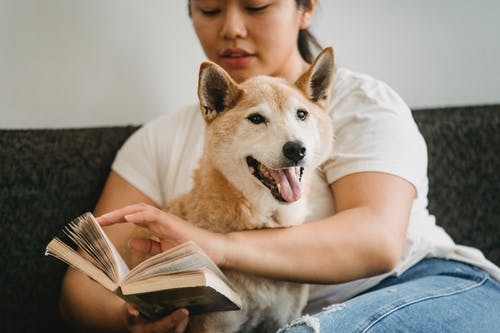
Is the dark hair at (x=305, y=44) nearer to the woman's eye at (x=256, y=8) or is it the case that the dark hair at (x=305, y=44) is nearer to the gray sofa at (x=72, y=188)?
the woman's eye at (x=256, y=8)

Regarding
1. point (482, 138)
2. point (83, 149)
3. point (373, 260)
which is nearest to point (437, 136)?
point (482, 138)

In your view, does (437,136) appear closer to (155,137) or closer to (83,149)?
(155,137)

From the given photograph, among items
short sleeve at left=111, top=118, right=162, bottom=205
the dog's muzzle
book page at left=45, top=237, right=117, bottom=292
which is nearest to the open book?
book page at left=45, top=237, right=117, bottom=292

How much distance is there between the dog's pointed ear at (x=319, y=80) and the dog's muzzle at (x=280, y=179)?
9.3 inches

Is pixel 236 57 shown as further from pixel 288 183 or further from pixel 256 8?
pixel 288 183

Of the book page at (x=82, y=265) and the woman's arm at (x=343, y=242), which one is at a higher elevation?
the book page at (x=82, y=265)

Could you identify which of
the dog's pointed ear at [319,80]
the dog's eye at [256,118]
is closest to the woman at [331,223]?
the dog's pointed ear at [319,80]

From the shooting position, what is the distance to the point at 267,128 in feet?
3.35

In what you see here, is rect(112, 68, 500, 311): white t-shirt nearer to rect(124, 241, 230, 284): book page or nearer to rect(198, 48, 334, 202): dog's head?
rect(198, 48, 334, 202): dog's head

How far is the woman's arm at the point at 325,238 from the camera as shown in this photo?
868 mm

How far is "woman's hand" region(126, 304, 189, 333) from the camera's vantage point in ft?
2.94

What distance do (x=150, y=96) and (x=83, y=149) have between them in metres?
0.39

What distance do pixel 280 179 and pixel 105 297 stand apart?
52 cm

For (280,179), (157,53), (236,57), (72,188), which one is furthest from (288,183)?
(157,53)
